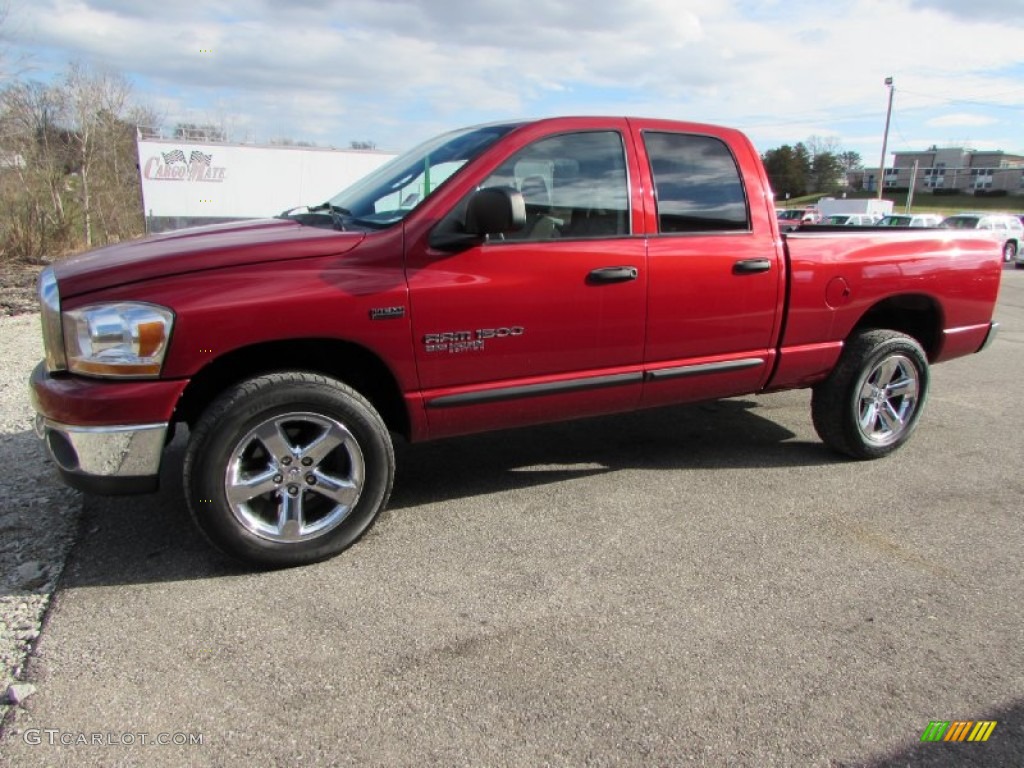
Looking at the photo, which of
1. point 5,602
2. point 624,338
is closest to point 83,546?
point 5,602

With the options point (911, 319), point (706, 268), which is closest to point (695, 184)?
point (706, 268)

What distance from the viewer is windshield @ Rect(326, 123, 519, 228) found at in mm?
3518

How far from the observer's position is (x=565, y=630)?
109 inches

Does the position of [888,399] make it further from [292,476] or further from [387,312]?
[292,476]

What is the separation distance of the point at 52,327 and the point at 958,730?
3.55 m

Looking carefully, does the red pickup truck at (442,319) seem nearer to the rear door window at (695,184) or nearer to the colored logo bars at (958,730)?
the rear door window at (695,184)

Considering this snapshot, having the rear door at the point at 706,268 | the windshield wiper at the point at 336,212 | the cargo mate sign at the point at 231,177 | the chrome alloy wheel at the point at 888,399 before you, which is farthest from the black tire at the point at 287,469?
the cargo mate sign at the point at 231,177

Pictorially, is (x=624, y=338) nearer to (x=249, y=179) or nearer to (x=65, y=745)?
(x=65, y=745)

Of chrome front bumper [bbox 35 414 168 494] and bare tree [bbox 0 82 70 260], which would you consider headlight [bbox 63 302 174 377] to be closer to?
chrome front bumper [bbox 35 414 168 494]

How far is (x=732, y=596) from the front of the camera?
119 inches

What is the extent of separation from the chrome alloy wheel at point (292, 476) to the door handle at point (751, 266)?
86.9 inches

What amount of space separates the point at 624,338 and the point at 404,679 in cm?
198

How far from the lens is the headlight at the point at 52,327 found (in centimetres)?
291

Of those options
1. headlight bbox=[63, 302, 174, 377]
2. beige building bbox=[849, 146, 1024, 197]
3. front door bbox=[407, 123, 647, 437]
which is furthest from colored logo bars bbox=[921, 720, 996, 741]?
beige building bbox=[849, 146, 1024, 197]
